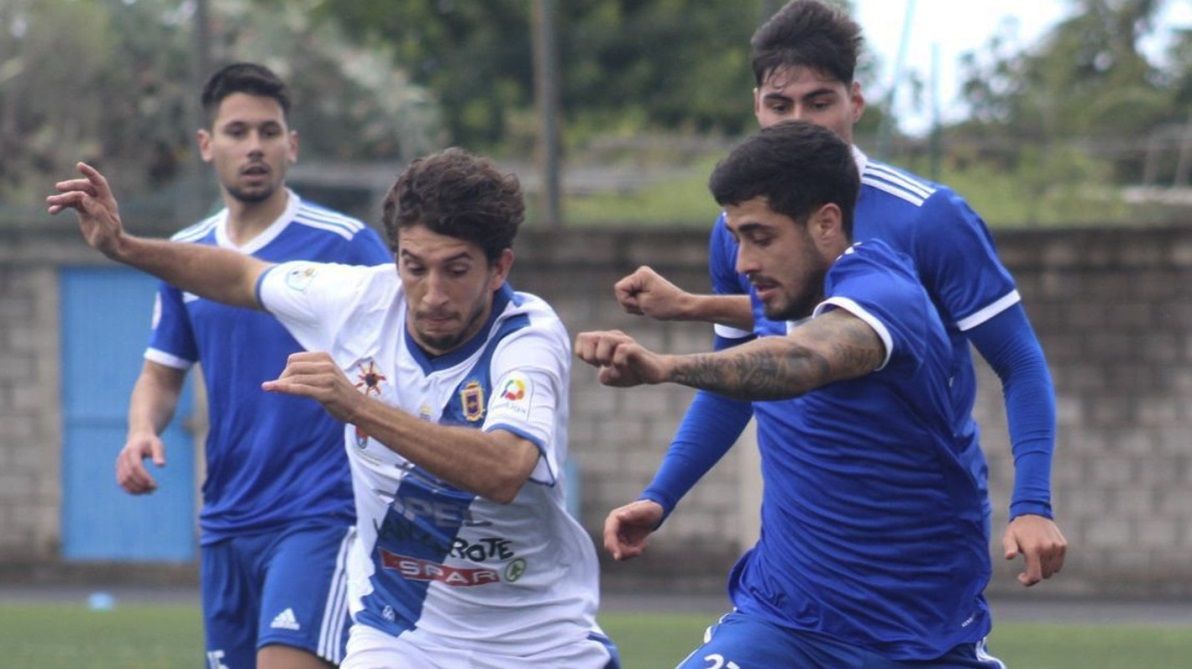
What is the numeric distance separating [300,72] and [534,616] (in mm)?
16183

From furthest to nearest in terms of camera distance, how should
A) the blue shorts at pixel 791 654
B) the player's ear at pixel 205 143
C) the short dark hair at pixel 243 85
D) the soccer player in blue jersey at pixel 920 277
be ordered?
1. the player's ear at pixel 205 143
2. the short dark hair at pixel 243 85
3. the soccer player in blue jersey at pixel 920 277
4. the blue shorts at pixel 791 654

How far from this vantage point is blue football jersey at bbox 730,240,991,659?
153 inches

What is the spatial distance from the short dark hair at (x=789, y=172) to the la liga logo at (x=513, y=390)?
0.63 metres

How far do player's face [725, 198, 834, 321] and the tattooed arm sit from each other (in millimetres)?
148

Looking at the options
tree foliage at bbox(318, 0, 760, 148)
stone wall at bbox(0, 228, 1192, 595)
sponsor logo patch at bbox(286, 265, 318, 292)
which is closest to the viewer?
sponsor logo patch at bbox(286, 265, 318, 292)

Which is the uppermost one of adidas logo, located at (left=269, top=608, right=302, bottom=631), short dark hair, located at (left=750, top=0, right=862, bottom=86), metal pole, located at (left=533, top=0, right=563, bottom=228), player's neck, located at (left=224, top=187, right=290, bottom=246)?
metal pole, located at (left=533, top=0, right=563, bottom=228)

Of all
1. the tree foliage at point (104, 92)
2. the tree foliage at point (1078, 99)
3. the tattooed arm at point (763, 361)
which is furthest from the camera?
the tree foliage at point (104, 92)

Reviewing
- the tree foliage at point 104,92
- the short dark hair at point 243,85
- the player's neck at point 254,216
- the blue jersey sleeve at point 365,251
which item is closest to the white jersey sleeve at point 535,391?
the blue jersey sleeve at point 365,251

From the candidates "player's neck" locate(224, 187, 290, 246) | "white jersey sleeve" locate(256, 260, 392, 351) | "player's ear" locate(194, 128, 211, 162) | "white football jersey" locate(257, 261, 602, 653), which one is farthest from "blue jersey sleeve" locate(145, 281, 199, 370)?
"white football jersey" locate(257, 261, 602, 653)

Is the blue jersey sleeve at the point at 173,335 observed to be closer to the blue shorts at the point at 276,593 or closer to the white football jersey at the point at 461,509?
the blue shorts at the point at 276,593

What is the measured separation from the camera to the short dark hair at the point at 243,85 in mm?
6059

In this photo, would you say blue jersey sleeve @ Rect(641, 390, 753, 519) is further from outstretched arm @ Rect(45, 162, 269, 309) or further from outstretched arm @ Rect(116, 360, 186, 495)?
outstretched arm @ Rect(116, 360, 186, 495)

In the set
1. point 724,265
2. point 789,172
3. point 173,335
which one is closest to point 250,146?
point 173,335

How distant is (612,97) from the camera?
32.2 metres
